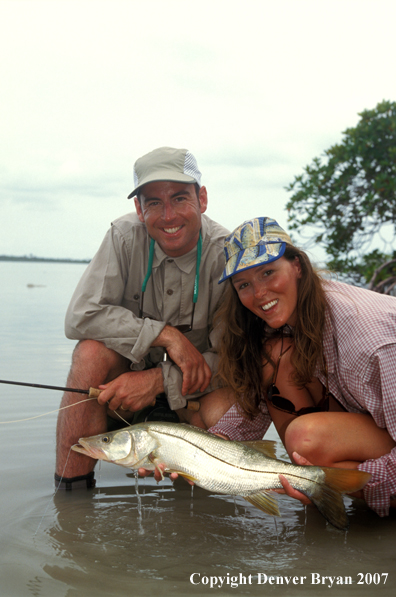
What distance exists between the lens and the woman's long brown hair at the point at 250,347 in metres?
3.31

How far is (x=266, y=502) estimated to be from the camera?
288 cm

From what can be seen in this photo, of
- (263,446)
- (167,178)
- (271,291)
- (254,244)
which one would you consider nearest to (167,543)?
(263,446)

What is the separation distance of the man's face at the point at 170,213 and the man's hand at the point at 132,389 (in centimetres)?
89

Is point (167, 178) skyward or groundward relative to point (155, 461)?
skyward

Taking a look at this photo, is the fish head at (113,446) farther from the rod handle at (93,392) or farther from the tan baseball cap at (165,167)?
the tan baseball cap at (165,167)

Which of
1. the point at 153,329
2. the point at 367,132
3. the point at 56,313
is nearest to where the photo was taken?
the point at 153,329

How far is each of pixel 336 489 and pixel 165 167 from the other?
7.62ft

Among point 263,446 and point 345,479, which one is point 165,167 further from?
point 345,479

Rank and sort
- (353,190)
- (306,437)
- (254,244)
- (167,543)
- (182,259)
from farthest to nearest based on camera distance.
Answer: (353,190) < (182,259) < (254,244) < (306,437) < (167,543)

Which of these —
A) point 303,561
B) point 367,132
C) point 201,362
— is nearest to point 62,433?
point 201,362

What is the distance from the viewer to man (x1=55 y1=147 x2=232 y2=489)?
3699 mm

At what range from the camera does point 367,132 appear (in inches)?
393

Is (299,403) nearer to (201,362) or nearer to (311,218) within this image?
(201,362)

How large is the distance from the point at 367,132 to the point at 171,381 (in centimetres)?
777
